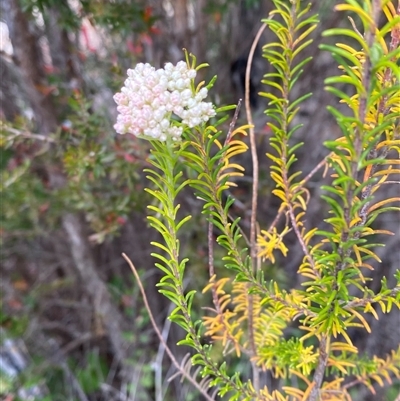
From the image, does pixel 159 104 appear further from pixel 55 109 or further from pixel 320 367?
pixel 55 109

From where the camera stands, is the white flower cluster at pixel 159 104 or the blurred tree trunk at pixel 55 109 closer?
the white flower cluster at pixel 159 104

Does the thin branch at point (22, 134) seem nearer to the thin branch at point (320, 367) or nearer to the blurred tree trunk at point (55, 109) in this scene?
the blurred tree trunk at point (55, 109)

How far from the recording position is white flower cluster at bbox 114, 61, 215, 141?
0.27 meters

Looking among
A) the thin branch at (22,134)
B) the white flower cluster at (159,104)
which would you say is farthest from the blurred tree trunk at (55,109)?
the white flower cluster at (159,104)

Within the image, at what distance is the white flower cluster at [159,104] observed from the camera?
265 mm

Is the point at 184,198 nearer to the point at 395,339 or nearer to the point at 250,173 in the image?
the point at 250,173

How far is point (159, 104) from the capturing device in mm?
271

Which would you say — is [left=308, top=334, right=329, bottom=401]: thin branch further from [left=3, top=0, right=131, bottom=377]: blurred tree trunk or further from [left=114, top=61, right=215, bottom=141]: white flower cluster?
[left=3, top=0, right=131, bottom=377]: blurred tree trunk

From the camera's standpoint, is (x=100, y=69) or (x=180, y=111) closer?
(x=180, y=111)

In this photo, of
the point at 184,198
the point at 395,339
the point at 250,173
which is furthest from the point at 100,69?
the point at 395,339

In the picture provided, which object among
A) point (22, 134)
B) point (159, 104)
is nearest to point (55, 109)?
point (22, 134)

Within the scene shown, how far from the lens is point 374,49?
0.66 feet

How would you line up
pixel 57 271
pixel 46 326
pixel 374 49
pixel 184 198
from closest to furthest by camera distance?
pixel 374 49 < pixel 184 198 < pixel 46 326 < pixel 57 271

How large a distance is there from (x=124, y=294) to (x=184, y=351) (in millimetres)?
221
